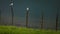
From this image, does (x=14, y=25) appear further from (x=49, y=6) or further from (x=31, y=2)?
(x=49, y=6)

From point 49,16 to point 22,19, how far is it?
49 cm

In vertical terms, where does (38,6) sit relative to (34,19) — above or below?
above

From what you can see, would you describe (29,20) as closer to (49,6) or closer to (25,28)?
(25,28)

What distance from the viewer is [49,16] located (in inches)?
95.0

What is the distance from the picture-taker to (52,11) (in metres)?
2.41

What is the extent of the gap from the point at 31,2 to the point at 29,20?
1.08ft

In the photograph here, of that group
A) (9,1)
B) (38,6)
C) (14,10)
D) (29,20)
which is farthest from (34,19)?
(9,1)

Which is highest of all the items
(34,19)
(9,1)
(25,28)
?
(9,1)

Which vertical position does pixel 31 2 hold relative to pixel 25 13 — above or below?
above

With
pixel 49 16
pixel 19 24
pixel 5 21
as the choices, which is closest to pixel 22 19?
pixel 19 24

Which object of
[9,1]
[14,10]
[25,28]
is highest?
[9,1]

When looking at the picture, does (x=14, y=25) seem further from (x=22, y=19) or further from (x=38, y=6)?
(x=38, y=6)

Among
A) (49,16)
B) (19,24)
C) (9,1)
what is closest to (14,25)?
(19,24)

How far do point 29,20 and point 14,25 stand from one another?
0.97ft
